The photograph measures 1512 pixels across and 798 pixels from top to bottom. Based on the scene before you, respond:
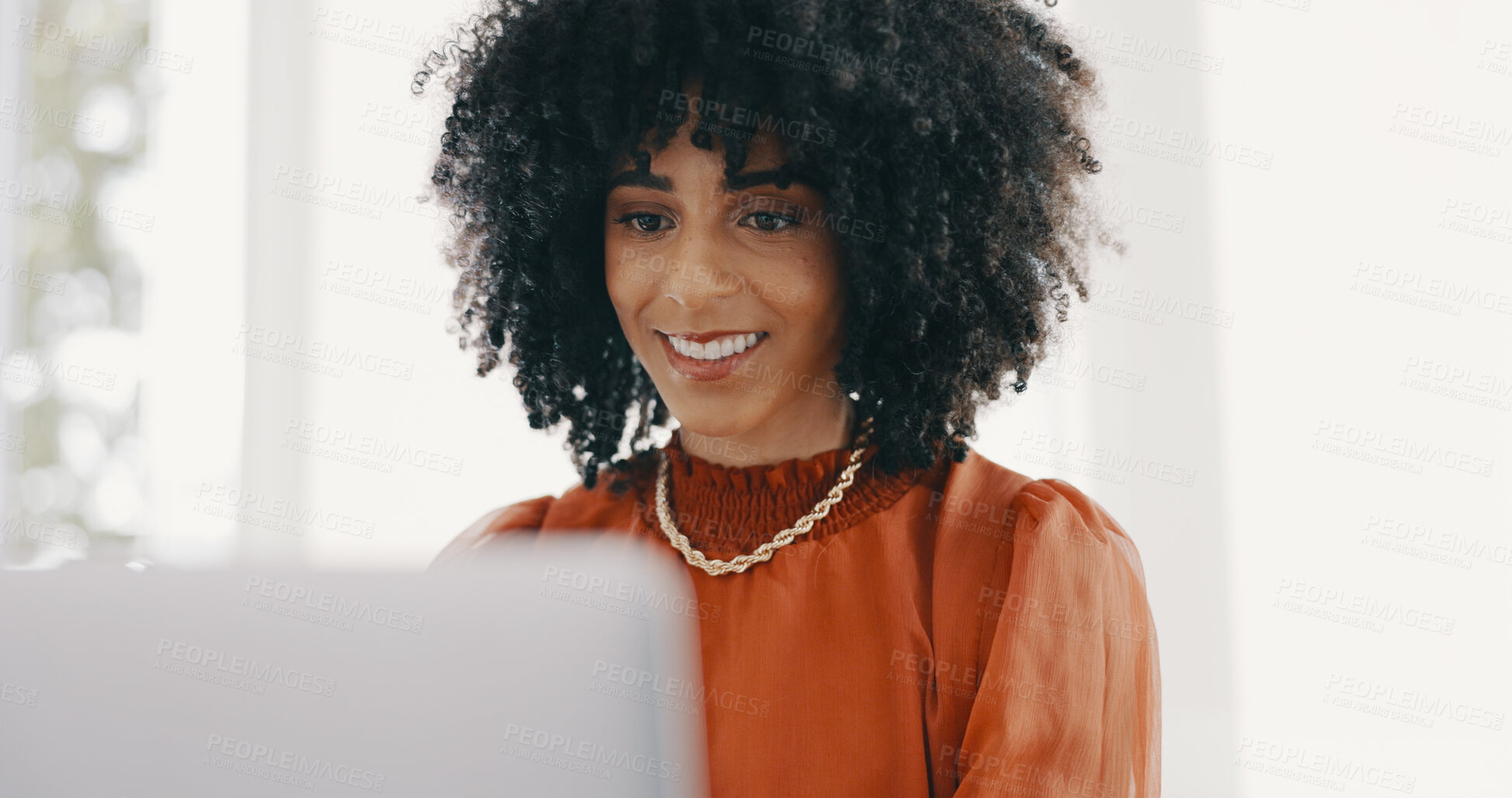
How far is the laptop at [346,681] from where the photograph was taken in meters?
0.41

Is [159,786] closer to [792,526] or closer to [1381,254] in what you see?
[792,526]

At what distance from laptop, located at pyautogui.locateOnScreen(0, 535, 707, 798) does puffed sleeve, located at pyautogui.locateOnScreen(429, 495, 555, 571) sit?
825mm

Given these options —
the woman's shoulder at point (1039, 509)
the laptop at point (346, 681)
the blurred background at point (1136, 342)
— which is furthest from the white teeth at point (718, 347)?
the laptop at point (346, 681)

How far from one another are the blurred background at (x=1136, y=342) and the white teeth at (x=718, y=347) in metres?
0.48

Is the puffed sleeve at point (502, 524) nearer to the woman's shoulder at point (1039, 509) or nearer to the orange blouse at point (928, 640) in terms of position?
the orange blouse at point (928, 640)

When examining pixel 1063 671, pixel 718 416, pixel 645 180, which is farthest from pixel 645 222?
pixel 1063 671

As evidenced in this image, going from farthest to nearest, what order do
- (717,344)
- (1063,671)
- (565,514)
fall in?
1. (565,514)
2. (717,344)
3. (1063,671)

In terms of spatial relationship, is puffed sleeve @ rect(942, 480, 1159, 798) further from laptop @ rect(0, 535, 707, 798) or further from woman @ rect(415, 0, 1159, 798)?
laptop @ rect(0, 535, 707, 798)

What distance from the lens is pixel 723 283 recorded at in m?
1.04

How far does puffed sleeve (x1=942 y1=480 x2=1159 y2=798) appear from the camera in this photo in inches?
37.1

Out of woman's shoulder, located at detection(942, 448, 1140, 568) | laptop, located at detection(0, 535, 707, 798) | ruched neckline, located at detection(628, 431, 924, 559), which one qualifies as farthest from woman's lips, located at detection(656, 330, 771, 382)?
laptop, located at detection(0, 535, 707, 798)

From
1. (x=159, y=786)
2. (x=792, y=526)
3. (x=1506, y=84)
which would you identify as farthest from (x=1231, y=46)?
(x=159, y=786)

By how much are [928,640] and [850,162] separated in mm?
437

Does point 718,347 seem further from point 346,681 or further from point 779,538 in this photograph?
point 346,681
